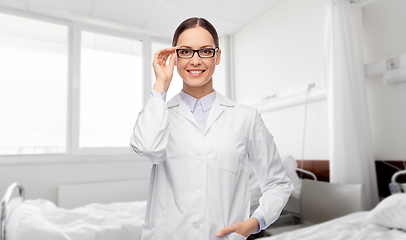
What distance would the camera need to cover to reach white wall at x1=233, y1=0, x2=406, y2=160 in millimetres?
2391

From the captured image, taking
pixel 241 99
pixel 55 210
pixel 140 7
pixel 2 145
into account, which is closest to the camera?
pixel 55 210

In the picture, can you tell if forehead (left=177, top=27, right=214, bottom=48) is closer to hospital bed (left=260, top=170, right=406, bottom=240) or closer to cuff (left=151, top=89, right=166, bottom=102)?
cuff (left=151, top=89, right=166, bottom=102)

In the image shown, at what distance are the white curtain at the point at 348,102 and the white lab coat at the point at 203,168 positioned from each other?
1813 millimetres

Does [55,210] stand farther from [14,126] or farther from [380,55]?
[380,55]

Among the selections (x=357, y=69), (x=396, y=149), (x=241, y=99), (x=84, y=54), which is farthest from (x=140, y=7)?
(x=396, y=149)

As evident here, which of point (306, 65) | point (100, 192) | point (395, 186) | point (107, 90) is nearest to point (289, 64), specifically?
point (306, 65)

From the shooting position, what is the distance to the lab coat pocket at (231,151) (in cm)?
78

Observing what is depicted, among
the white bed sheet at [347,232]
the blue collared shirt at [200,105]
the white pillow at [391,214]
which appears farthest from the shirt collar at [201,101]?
the white pillow at [391,214]

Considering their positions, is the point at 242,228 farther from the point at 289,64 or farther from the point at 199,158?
the point at 289,64

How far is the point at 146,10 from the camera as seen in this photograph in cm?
357

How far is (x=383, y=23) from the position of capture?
2.49m

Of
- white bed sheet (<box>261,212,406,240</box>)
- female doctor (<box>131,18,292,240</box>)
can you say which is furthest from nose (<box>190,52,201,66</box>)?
white bed sheet (<box>261,212,406,240</box>)

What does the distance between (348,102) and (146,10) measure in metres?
2.53

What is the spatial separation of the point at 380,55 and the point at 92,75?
3252 mm
